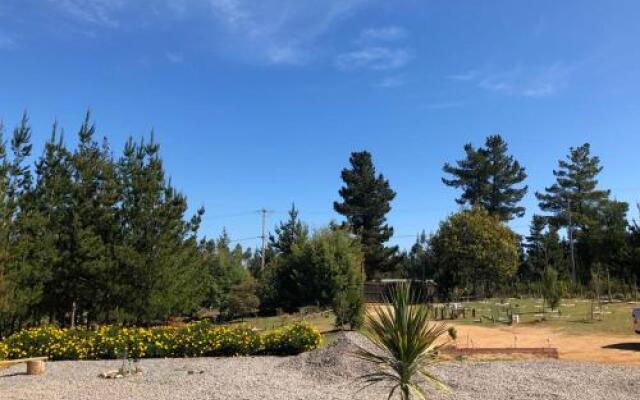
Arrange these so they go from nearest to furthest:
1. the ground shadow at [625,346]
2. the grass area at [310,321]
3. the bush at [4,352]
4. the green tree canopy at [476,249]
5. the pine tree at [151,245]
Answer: the bush at [4,352]
the ground shadow at [625,346]
the pine tree at [151,245]
the grass area at [310,321]
the green tree canopy at [476,249]

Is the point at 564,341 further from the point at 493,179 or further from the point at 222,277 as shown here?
the point at 493,179

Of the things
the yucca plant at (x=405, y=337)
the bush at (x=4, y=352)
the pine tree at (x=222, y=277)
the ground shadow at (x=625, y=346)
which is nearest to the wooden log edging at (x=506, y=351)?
the ground shadow at (x=625, y=346)

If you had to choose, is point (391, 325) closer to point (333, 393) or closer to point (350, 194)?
point (333, 393)

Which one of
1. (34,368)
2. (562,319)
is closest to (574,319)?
(562,319)

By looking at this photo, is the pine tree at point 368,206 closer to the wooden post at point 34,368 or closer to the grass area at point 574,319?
the grass area at point 574,319

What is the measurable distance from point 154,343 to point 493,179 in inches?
1756

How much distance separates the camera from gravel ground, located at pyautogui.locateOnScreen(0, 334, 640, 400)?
8.98 m

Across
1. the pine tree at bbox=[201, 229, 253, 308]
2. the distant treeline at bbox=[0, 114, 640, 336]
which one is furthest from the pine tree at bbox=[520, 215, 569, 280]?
the pine tree at bbox=[201, 229, 253, 308]

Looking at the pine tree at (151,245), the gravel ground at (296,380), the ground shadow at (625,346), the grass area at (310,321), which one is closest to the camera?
the gravel ground at (296,380)

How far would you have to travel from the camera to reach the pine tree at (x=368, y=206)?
158 ft

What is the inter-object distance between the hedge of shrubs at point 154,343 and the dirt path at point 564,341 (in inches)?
194

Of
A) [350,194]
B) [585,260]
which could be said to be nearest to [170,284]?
[350,194]

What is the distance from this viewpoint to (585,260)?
47.3 meters

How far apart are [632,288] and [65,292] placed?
29318 mm
